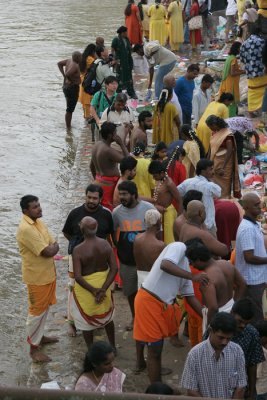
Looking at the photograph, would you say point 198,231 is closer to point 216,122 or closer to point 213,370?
point 213,370

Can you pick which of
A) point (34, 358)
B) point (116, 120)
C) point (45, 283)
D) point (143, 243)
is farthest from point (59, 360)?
point (116, 120)

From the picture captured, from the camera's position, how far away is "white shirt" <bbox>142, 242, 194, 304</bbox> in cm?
618

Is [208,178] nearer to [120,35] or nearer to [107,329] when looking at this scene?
[107,329]

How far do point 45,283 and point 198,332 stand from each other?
1.40 metres

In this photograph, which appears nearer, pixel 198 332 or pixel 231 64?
pixel 198 332

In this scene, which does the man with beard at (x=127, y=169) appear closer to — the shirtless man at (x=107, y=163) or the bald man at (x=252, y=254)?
the shirtless man at (x=107, y=163)

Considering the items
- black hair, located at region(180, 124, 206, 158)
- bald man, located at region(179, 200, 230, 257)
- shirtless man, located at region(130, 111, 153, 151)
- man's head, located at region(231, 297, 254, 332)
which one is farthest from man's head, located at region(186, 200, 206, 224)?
shirtless man, located at region(130, 111, 153, 151)

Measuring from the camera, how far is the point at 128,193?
7.28 metres

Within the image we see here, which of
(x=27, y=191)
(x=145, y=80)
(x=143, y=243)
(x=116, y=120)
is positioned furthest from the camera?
(x=145, y=80)

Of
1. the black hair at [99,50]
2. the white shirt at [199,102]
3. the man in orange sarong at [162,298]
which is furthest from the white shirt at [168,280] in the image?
the black hair at [99,50]

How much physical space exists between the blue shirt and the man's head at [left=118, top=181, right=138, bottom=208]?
492 cm

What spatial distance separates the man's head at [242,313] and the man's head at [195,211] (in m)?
1.32

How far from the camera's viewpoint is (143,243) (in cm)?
681

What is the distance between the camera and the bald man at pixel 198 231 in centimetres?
675
